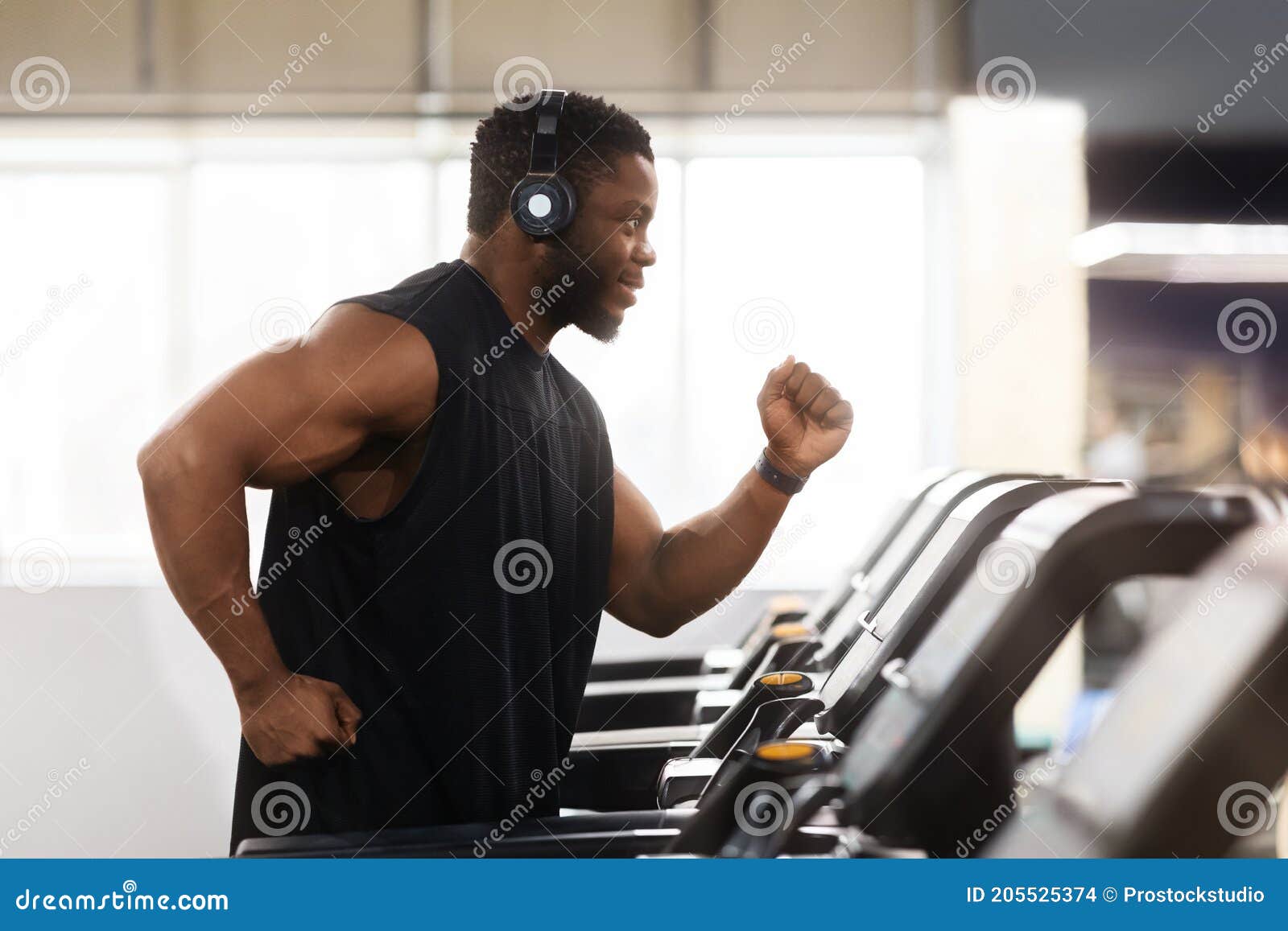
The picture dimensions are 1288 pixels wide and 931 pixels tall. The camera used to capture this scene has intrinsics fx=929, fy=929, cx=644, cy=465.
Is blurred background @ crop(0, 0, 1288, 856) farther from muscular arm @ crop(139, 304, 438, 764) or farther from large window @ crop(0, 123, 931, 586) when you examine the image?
muscular arm @ crop(139, 304, 438, 764)

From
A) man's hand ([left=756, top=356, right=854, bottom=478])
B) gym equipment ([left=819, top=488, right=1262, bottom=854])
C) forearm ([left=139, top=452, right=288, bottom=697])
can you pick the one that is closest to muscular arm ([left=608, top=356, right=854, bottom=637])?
man's hand ([left=756, top=356, right=854, bottom=478])

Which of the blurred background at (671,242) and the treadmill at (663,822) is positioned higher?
the blurred background at (671,242)

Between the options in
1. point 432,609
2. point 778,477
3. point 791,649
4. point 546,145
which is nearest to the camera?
point 432,609

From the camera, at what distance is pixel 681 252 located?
4.60 feet

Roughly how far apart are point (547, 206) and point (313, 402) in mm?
382

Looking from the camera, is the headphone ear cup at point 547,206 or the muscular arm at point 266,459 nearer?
the muscular arm at point 266,459

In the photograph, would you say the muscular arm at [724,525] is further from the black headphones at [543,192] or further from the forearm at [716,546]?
the black headphones at [543,192]

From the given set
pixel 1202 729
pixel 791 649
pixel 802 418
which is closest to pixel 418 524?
pixel 802 418

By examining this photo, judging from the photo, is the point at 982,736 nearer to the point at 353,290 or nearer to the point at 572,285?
the point at 572,285

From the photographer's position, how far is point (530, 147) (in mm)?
1270

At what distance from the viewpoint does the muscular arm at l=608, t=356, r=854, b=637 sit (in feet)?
4.35

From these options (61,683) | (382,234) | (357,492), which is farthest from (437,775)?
(382,234)

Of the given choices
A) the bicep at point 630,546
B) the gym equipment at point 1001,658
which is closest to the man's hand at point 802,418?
the bicep at point 630,546

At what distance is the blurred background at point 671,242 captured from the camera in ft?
4.36
